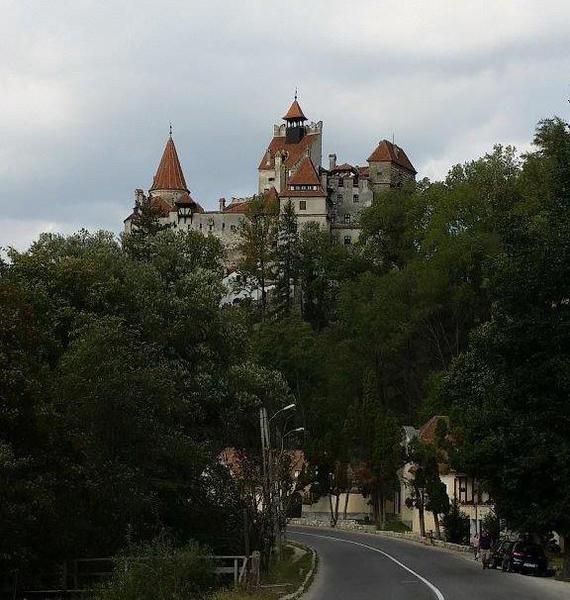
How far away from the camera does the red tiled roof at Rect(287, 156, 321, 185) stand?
462 ft

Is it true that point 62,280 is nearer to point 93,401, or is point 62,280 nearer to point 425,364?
point 93,401

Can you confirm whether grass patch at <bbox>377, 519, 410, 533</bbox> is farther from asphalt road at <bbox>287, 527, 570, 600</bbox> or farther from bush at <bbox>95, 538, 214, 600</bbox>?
bush at <bbox>95, 538, 214, 600</bbox>

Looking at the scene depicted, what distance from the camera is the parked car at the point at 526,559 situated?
36812 mm

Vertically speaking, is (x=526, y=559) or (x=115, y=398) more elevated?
(x=115, y=398)

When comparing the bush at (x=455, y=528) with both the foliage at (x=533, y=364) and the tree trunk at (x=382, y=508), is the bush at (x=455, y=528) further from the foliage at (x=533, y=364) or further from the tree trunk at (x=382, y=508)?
the foliage at (x=533, y=364)

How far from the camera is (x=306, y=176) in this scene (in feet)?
464

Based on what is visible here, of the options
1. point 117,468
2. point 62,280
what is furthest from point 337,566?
point 62,280

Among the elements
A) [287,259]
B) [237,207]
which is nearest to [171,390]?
Result: [287,259]

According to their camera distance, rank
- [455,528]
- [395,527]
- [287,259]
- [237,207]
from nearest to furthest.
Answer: [455,528], [395,527], [287,259], [237,207]

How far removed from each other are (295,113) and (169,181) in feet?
65.9

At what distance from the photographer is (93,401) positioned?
34.4 metres

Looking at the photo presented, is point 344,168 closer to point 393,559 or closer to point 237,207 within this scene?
point 237,207

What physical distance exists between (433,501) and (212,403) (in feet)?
51.3

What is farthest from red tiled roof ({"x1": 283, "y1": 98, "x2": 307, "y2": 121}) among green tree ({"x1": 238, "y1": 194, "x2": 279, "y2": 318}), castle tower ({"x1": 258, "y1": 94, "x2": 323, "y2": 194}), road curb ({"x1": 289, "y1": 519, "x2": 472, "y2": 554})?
road curb ({"x1": 289, "y1": 519, "x2": 472, "y2": 554})
